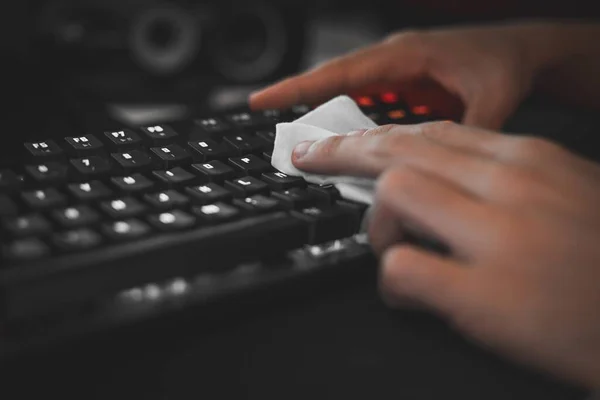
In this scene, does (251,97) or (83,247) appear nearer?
(83,247)

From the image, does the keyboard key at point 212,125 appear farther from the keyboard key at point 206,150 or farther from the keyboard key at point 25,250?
the keyboard key at point 25,250

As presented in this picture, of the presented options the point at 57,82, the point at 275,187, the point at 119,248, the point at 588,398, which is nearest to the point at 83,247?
the point at 119,248

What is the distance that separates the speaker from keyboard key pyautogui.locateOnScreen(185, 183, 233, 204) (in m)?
0.55

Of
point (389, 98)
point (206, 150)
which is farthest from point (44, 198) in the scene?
point (389, 98)

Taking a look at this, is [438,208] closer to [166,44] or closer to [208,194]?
[208,194]

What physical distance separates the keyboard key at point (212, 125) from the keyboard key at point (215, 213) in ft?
0.44

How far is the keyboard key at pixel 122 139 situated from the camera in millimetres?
436

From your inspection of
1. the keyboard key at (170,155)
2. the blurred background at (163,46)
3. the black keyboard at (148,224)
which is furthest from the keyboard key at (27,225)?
the blurred background at (163,46)

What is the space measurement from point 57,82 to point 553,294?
72 centimetres

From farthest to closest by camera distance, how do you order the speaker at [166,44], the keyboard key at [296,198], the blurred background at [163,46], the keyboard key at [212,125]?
1. the speaker at [166,44]
2. the blurred background at [163,46]
3. the keyboard key at [212,125]
4. the keyboard key at [296,198]

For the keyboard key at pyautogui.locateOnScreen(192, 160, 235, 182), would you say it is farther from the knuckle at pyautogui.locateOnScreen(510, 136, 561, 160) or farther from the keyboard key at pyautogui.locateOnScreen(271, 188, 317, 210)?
the knuckle at pyautogui.locateOnScreen(510, 136, 561, 160)

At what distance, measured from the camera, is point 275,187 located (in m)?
0.41

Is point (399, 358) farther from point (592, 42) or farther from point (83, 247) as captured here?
point (592, 42)

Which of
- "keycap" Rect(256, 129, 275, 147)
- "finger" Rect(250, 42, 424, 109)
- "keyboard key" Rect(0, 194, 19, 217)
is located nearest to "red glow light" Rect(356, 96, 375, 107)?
"finger" Rect(250, 42, 424, 109)
